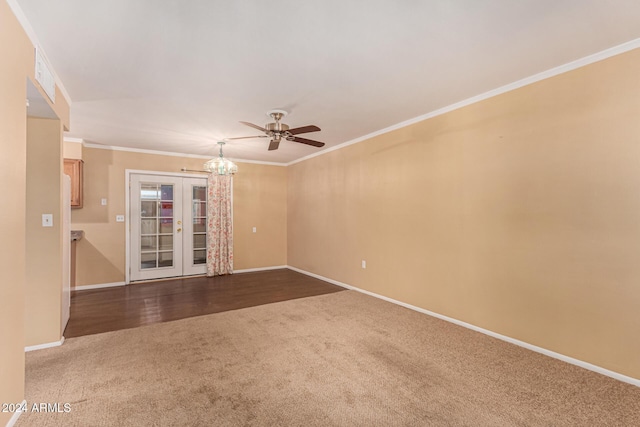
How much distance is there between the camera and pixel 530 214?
2980 millimetres

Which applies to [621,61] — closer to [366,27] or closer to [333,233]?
[366,27]

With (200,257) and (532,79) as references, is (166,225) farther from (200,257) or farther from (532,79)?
(532,79)

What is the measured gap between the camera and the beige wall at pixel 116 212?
5.42 meters

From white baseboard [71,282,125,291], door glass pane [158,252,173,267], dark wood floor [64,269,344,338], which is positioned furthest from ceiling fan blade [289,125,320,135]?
white baseboard [71,282,125,291]

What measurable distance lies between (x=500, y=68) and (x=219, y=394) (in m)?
3.65

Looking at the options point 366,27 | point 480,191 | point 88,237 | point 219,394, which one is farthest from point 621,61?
point 88,237

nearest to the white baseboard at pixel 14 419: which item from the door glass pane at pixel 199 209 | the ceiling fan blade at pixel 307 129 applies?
the ceiling fan blade at pixel 307 129

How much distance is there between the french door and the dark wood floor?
1.19 feet

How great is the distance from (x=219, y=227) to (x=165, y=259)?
4.03 ft

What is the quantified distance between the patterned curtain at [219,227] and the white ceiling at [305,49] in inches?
108

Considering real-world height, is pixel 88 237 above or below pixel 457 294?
Answer: above

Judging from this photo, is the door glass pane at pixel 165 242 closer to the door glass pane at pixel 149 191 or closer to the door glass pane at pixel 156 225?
the door glass pane at pixel 156 225

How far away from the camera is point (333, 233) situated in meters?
5.83

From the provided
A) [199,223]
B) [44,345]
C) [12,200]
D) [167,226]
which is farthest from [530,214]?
[167,226]
